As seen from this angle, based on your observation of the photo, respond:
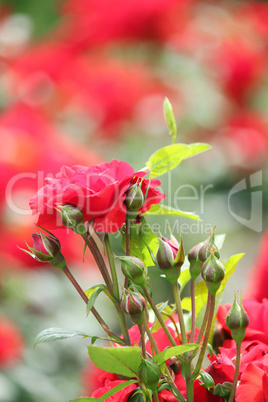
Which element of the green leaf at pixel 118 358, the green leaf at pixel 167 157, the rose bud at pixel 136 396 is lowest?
the rose bud at pixel 136 396

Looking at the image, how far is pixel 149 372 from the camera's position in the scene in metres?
Result: 0.30

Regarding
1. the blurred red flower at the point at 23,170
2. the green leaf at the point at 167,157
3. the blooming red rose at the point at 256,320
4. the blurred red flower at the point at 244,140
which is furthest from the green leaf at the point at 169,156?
the blurred red flower at the point at 244,140

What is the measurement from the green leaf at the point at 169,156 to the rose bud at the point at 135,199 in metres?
0.04

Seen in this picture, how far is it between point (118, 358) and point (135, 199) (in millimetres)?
85

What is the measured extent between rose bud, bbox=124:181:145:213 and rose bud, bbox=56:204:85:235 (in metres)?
0.03

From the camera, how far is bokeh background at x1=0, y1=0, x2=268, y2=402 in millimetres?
970

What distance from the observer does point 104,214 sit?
13.2 inches

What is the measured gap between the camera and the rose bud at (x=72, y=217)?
1.07 ft

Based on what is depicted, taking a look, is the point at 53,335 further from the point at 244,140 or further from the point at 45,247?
the point at 244,140

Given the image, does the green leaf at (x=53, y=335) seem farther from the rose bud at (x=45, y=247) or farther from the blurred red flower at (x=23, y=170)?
the blurred red flower at (x=23, y=170)

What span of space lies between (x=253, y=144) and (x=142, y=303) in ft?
3.17

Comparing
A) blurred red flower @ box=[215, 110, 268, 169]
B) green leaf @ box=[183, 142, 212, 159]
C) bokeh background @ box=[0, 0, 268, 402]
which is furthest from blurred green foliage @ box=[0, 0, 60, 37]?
green leaf @ box=[183, 142, 212, 159]

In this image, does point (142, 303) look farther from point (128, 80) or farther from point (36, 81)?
point (36, 81)

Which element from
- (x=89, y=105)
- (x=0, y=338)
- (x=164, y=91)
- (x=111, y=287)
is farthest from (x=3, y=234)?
(x=111, y=287)
